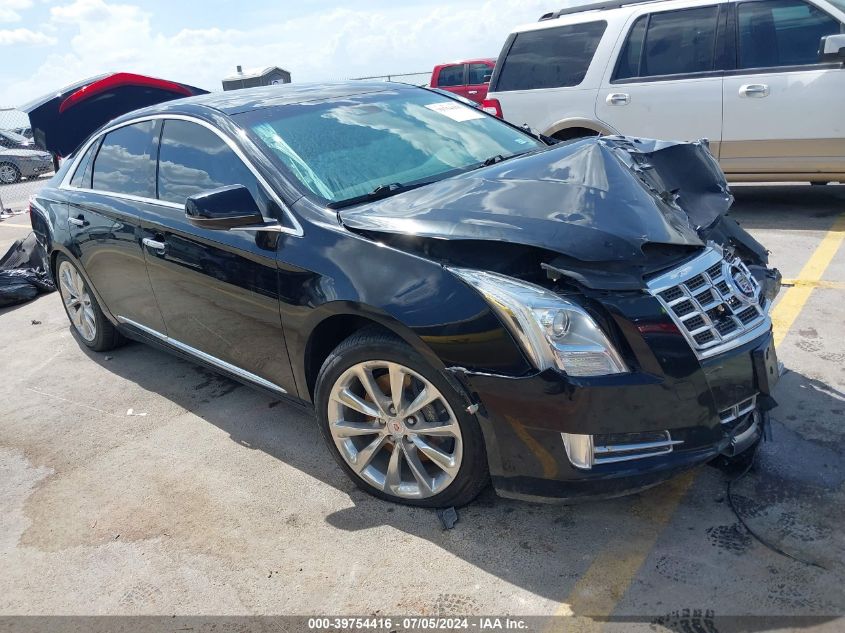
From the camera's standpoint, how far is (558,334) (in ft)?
7.95

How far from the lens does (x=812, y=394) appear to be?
3.49 meters

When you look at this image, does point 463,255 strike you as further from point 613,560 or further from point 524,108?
point 524,108

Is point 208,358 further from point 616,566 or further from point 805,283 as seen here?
point 805,283

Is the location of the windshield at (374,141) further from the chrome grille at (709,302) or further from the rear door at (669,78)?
the rear door at (669,78)

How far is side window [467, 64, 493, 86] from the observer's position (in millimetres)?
17958

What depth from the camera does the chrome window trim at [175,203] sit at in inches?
123

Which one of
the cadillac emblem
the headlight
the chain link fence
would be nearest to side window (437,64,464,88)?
the chain link fence

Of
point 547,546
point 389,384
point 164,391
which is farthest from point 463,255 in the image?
point 164,391

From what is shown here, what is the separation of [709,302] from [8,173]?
21.6 m

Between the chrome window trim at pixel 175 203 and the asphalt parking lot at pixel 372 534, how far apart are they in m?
1.16

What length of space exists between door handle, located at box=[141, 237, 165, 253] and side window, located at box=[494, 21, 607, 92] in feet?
16.1

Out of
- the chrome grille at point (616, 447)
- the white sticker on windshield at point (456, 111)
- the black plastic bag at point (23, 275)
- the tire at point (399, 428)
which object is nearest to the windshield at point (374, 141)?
the white sticker on windshield at point (456, 111)

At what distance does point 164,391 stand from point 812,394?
361cm

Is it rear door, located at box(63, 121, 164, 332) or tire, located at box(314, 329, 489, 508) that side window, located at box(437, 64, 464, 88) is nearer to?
rear door, located at box(63, 121, 164, 332)
